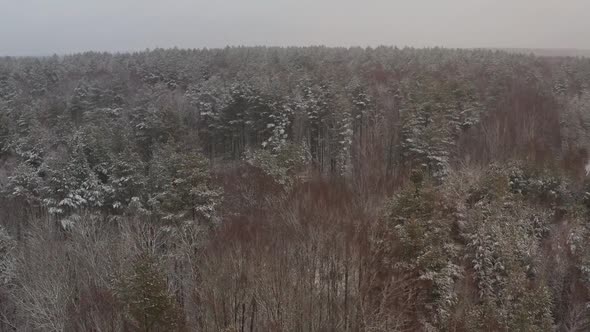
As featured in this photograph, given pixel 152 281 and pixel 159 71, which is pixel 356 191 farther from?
pixel 159 71

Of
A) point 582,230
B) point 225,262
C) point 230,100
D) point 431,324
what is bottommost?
point 431,324

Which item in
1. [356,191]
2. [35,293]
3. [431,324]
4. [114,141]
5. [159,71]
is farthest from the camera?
[159,71]

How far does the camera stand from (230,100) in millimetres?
51531

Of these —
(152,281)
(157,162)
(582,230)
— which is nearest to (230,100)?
(157,162)

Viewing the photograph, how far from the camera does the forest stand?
17.7 metres

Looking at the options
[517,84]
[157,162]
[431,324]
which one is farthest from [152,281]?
[517,84]

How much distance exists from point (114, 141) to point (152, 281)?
32.0 meters

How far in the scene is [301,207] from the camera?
23859 mm

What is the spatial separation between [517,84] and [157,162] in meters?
47.4

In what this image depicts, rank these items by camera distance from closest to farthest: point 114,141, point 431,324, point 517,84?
point 431,324 < point 114,141 < point 517,84

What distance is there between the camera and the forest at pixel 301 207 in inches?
698

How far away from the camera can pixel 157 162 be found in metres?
33.8

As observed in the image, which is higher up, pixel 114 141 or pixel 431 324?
pixel 114 141

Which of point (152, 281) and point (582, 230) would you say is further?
point (582, 230)
